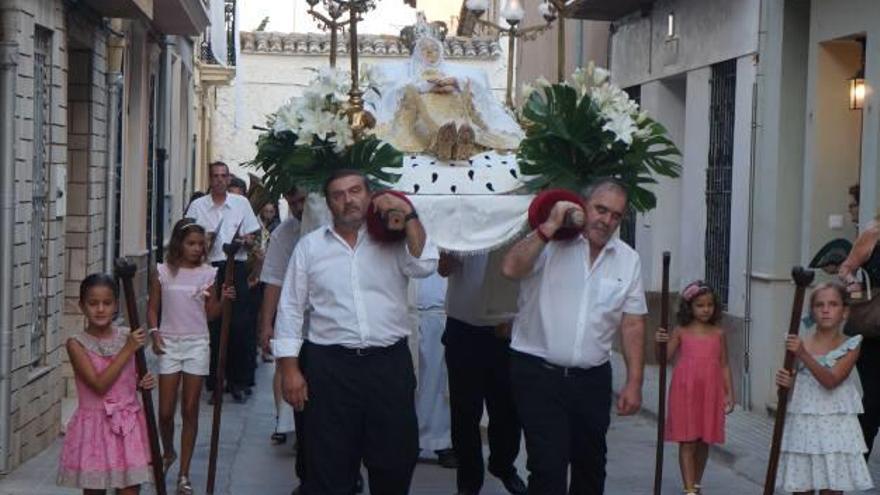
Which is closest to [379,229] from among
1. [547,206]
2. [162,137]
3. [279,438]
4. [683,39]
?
[547,206]

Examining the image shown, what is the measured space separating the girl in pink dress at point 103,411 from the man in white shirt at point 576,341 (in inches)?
74.3

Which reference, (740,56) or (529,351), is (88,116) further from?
(529,351)

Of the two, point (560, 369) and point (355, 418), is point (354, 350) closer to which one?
point (355, 418)

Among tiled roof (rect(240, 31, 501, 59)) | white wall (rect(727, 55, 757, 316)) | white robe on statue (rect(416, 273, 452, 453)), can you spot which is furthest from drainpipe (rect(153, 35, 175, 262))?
tiled roof (rect(240, 31, 501, 59))

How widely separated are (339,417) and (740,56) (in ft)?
29.4

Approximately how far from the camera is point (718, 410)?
33.9 feet

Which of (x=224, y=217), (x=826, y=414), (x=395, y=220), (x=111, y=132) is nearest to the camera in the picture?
(x=395, y=220)

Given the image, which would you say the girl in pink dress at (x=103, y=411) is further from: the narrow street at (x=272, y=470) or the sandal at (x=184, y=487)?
the narrow street at (x=272, y=470)

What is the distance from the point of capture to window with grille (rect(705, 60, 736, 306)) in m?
16.4

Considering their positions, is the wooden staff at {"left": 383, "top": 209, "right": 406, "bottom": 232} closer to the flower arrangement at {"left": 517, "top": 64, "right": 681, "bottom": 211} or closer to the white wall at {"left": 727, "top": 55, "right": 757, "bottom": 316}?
the flower arrangement at {"left": 517, "top": 64, "right": 681, "bottom": 211}

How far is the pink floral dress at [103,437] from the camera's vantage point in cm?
832

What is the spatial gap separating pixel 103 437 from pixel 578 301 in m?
2.44

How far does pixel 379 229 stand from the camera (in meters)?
7.86

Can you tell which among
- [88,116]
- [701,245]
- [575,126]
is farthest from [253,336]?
[575,126]
